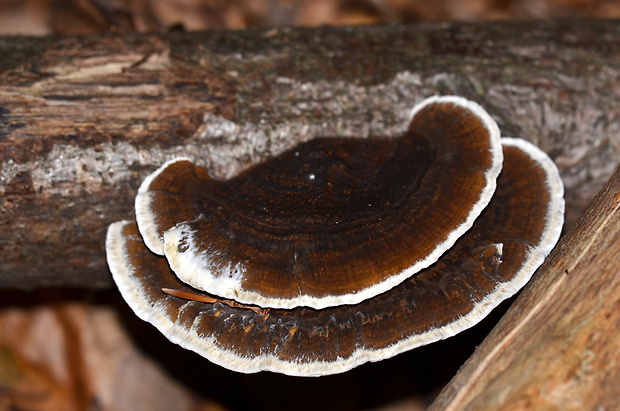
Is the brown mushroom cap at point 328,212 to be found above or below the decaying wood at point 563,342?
above

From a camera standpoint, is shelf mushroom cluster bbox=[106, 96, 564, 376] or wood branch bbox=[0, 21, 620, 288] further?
wood branch bbox=[0, 21, 620, 288]

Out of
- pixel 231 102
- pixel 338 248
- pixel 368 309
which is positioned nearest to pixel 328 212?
pixel 338 248

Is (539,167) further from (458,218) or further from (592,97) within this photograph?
(592,97)

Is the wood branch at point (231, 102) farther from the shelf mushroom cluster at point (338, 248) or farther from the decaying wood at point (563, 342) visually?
the decaying wood at point (563, 342)

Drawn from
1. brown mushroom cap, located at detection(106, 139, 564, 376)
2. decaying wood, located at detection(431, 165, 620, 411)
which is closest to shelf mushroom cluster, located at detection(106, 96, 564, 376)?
brown mushroom cap, located at detection(106, 139, 564, 376)

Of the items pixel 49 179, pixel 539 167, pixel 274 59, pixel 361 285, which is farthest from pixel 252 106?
pixel 539 167

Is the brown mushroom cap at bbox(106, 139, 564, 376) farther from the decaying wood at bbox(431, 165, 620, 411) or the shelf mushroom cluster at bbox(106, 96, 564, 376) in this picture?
the decaying wood at bbox(431, 165, 620, 411)

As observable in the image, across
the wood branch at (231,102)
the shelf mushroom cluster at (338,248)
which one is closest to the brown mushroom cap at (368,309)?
the shelf mushroom cluster at (338,248)
